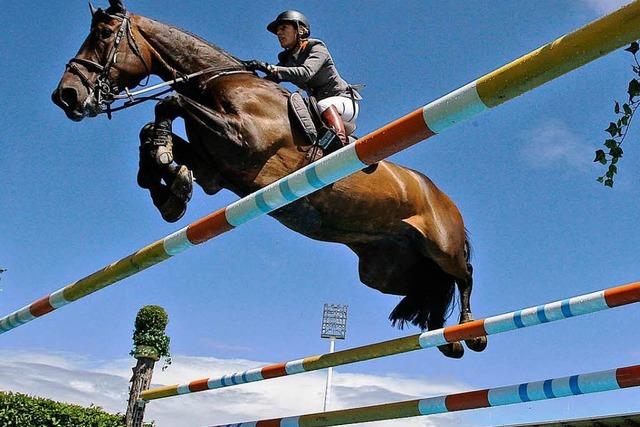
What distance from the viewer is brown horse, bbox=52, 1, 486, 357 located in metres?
4.29

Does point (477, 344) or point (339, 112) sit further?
point (477, 344)

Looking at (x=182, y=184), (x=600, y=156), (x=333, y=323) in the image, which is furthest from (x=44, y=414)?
(x=333, y=323)

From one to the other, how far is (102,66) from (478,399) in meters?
2.62

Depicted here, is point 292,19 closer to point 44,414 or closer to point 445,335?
point 445,335

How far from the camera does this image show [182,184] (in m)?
3.81

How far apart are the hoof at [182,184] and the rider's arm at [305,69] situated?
110 centimetres

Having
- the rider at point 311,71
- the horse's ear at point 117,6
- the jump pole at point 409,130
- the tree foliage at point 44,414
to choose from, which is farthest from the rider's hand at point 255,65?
the tree foliage at point 44,414

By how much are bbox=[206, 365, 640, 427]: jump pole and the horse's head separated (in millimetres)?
1970

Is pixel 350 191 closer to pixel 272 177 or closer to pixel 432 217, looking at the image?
pixel 272 177

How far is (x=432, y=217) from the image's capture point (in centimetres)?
547

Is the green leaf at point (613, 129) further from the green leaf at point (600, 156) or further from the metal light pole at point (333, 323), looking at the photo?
the metal light pole at point (333, 323)

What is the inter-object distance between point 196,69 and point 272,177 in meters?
0.81

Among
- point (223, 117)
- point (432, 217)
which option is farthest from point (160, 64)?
point (432, 217)

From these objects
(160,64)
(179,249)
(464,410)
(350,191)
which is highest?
(160,64)
